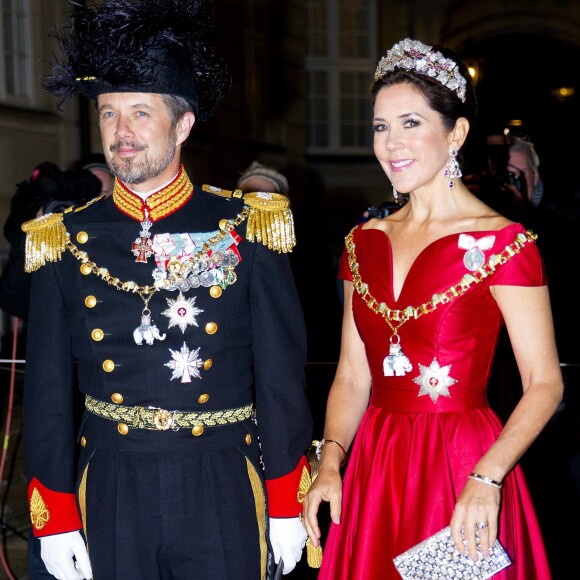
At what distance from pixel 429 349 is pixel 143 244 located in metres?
0.76

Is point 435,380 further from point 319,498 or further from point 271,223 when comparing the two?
point 271,223

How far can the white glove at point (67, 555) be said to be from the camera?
2.34 meters

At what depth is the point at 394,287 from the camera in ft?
7.88

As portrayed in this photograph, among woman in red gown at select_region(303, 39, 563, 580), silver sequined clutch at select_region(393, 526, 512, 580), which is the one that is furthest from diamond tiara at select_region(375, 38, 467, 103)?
silver sequined clutch at select_region(393, 526, 512, 580)

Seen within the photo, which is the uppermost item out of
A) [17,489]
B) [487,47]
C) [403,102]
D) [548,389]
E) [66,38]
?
[487,47]

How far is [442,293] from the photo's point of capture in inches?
90.3

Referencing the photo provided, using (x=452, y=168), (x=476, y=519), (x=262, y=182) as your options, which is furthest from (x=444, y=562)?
(x=262, y=182)

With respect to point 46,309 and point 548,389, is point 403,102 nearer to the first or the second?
point 548,389

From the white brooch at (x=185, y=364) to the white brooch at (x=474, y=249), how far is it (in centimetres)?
69

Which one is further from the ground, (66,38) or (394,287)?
(66,38)

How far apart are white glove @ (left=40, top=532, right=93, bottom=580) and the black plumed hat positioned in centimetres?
112

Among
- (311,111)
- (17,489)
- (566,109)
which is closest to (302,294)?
(17,489)

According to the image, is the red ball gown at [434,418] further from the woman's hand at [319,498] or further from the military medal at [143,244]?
the military medal at [143,244]

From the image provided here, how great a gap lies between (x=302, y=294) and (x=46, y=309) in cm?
248
